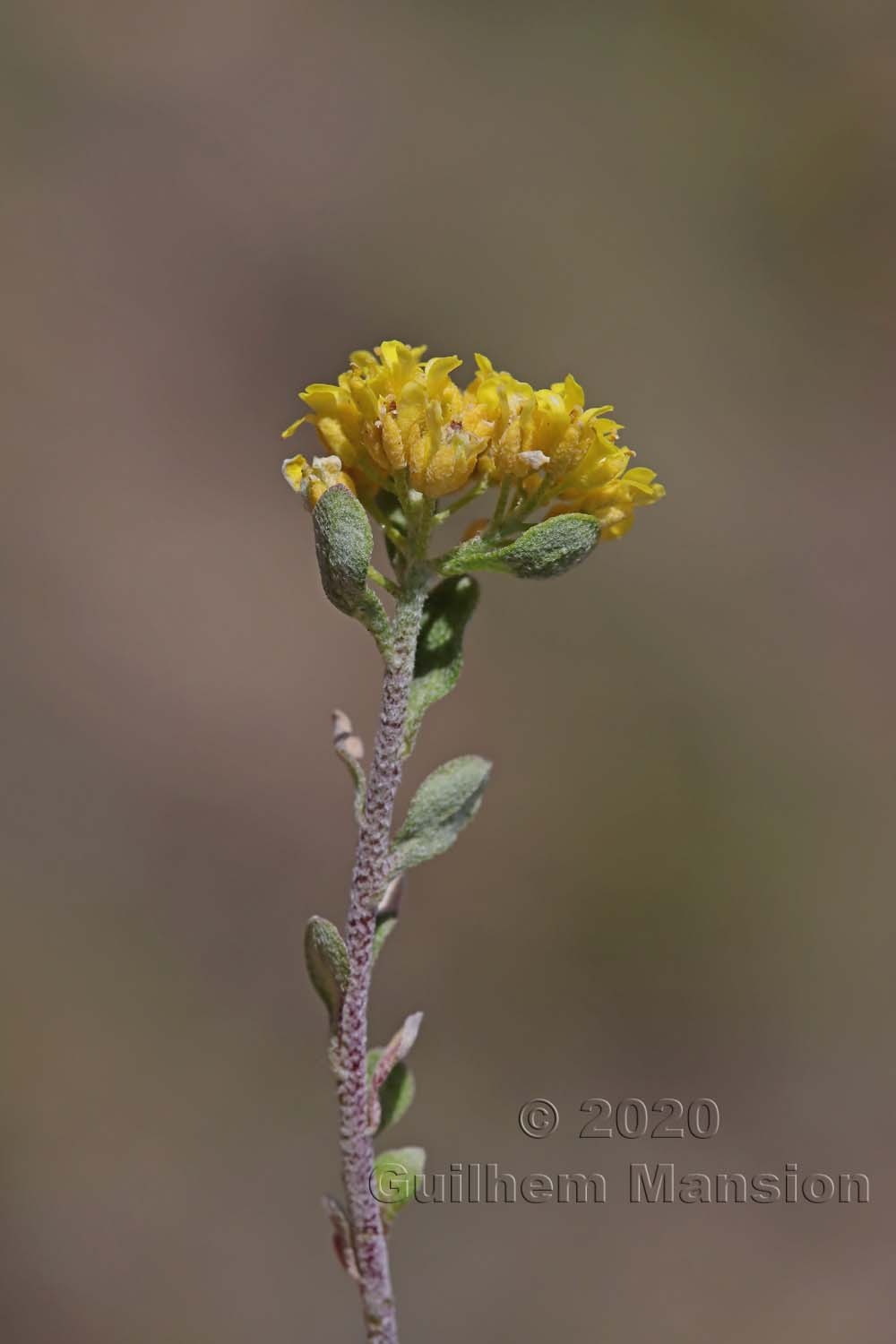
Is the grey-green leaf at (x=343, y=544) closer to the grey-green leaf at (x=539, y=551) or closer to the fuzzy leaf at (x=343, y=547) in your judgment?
the fuzzy leaf at (x=343, y=547)

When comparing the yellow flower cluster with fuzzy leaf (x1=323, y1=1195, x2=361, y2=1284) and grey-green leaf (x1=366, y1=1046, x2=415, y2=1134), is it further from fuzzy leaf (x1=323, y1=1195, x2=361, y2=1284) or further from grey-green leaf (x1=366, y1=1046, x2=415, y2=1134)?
fuzzy leaf (x1=323, y1=1195, x2=361, y2=1284)

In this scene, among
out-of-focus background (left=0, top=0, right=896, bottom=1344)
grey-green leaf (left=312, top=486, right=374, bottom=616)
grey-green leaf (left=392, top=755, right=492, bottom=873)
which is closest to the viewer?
grey-green leaf (left=312, top=486, right=374, bottom=616)

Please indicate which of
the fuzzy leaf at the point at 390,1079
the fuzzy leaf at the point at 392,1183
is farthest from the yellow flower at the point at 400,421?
the fuzzy leaf at the point at 392,1183

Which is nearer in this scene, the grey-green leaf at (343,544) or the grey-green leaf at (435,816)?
the grey-green leaf at (343,544)

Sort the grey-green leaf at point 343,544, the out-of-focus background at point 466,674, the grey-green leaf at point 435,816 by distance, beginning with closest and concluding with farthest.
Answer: the grey-green leaf at point 343,544
the grey-green leaf at point 435,816
the out-of-focus background at point 466,674

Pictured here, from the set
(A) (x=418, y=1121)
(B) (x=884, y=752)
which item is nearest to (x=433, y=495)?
(A) (x=418, y=1121)

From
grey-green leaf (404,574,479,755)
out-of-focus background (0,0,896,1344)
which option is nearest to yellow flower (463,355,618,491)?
grey-green leaf (404,574,479,755)

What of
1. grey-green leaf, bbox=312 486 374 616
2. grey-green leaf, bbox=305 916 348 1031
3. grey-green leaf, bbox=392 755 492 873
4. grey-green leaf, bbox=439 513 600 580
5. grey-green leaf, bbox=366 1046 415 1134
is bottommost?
grey-green leaf, bbox=366 1046 415 1134
